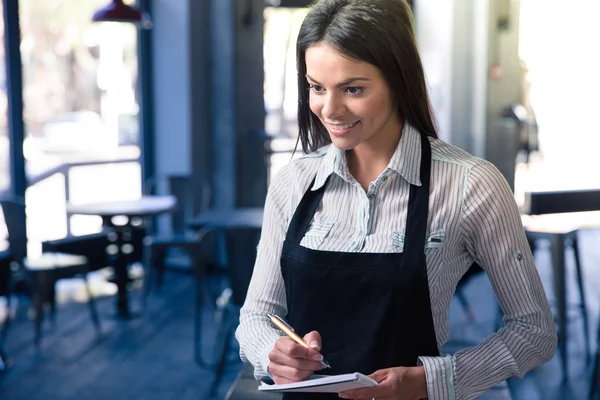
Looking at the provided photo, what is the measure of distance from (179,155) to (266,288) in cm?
544

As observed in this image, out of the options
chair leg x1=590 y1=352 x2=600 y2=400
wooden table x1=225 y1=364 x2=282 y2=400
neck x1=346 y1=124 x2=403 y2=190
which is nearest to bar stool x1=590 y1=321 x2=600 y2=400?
chair leg x1=590 y1=352 x2=600 y2=400

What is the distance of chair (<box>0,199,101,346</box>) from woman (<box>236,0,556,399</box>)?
3.72 meters

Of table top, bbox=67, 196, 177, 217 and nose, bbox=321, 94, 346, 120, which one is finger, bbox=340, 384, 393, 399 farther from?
table top, bbox=67, 196, 177, 217

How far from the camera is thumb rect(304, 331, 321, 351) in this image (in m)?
1.36

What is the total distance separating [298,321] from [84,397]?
9.73ft

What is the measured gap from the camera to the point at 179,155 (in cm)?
689

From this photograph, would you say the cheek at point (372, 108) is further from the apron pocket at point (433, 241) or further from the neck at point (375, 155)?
the apron pocket at point (433, 241)

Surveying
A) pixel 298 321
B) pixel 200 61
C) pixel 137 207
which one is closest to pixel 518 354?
pixel 298 321

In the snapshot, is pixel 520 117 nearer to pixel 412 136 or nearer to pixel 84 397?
pixel 84 397

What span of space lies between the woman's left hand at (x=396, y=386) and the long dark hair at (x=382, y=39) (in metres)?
0.44

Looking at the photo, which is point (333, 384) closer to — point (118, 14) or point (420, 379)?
point (420, 379)

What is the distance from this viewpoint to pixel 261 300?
156 centimetres

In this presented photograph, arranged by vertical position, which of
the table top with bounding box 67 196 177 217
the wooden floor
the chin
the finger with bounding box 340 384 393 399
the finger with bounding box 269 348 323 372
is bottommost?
the wooden floor

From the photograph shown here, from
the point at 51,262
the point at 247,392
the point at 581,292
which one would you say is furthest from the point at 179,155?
the point at 247,392
